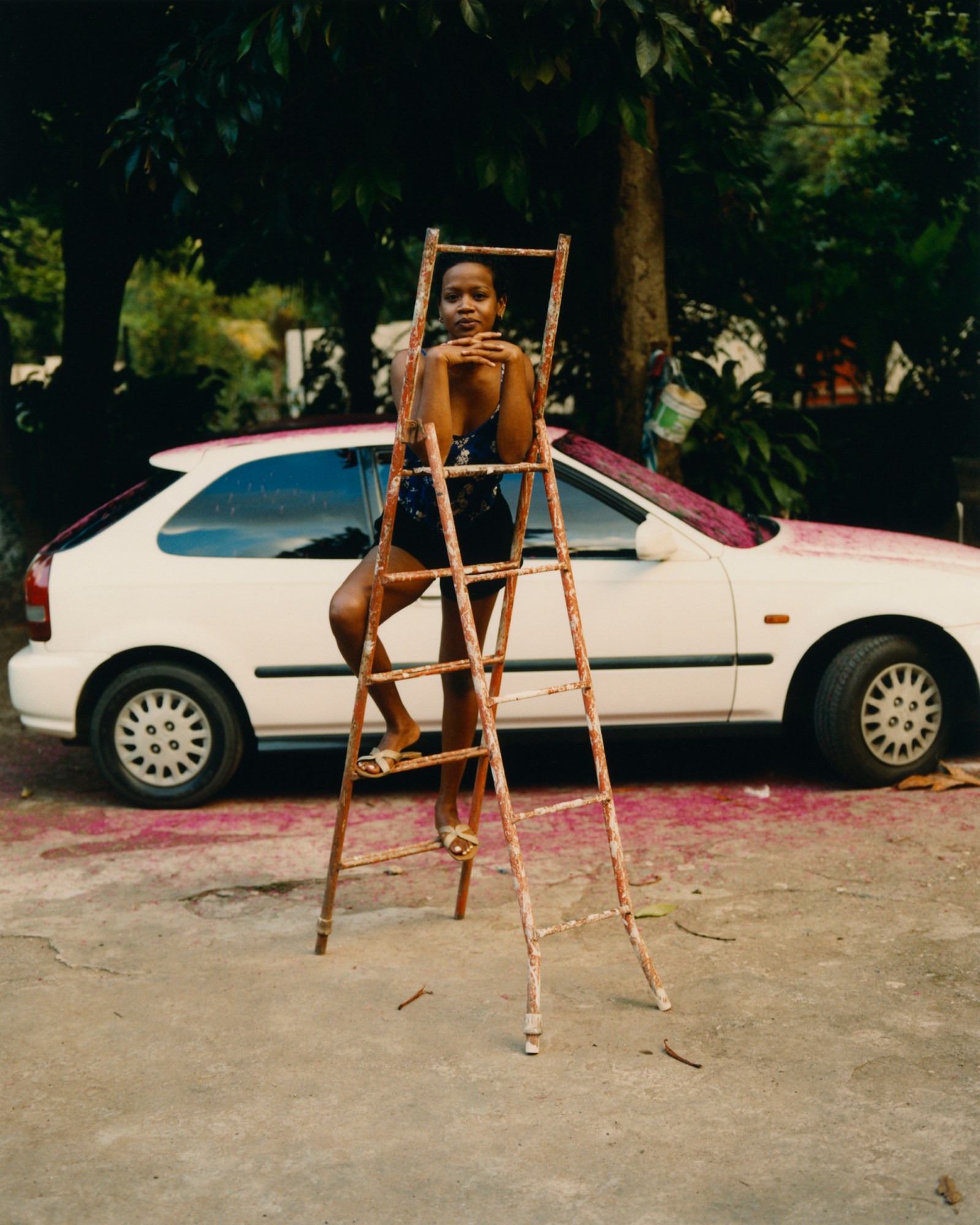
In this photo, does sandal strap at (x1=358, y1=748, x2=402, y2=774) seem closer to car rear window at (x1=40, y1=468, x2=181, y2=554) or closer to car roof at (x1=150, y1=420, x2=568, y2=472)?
car roof at (x1=150, y1=420, x2=568, y2=472)

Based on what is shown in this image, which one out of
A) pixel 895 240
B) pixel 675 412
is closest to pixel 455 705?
pixel 675 412

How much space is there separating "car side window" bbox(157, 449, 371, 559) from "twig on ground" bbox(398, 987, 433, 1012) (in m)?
2.35

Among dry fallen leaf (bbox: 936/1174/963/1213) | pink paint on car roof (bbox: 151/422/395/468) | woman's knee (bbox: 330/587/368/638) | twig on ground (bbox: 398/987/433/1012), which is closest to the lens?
dry fallen leaf (bbox: 936/1174/963/1213)

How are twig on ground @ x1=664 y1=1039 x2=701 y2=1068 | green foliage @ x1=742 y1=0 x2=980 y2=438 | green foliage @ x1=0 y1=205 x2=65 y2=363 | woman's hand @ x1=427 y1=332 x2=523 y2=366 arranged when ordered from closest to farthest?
twig on ground @ x1=664 y1=1039 x2=701 y2=1068 → woman's hand @ x1=427 y1=332 x2=523 y2=366 → green foliage @ x1=742 y1=0 x2=980 y2=438 → green foliage @ x1=0 y1=205 x2=65 y2=363

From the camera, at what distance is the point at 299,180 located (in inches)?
295

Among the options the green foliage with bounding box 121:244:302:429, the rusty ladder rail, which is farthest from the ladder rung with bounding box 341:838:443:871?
the green foliage with bounding box 121:244:302:429

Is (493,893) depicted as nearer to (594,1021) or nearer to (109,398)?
(594,1021)

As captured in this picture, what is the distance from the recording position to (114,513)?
605 cm

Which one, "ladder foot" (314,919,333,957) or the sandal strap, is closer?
the sandal strap

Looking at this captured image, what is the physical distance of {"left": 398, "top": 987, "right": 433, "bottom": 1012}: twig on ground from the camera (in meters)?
3.84

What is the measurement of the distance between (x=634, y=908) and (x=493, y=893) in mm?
510

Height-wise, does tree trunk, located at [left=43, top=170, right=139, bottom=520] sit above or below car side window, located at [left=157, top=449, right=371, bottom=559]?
above

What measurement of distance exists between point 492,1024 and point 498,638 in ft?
3.61

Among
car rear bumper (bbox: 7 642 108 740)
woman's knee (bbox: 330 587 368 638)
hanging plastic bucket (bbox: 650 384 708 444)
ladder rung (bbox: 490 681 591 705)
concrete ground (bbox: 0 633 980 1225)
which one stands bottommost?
concrete ground (bbox: 0 633 980 1225)
